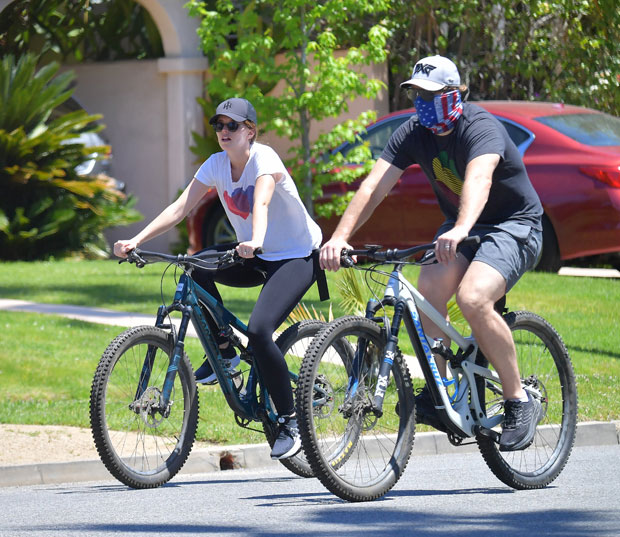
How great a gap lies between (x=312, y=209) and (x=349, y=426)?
9252 mm

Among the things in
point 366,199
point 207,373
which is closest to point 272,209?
point 366,199

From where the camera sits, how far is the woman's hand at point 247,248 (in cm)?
614

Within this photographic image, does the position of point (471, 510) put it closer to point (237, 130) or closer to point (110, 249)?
point (237, 130)

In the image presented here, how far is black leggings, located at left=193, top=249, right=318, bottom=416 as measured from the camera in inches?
249

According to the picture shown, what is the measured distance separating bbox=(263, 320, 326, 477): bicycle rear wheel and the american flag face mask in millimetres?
1285

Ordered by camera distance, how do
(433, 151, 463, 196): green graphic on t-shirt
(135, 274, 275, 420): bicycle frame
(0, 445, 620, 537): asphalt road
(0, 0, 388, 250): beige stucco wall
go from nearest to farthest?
(0, 445, 620, 537): asphalt road < (433, 151, 463, 196): green graphic on t-shirt < (135, 274, 275, 420): bicycle frame < (0, 0, 388, 250): beige stucco wall

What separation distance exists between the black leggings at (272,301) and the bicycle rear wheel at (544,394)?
978 mm

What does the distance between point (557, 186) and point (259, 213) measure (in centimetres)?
723

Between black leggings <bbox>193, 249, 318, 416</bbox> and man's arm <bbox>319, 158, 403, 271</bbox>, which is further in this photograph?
black leggings <bbox>193, 249, 318, 416</bbox>

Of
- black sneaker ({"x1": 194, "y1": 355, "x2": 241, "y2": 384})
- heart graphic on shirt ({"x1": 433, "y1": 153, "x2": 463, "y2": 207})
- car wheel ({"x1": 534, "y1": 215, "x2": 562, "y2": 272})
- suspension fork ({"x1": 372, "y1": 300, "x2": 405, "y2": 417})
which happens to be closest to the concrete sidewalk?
black sneaker ({"x1": 194, "y1": 355, "x2": 241, "y2": 384})

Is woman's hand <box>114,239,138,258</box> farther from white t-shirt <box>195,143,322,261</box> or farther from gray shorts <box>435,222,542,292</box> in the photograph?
gray shorts <box>435,222,542,292</box>

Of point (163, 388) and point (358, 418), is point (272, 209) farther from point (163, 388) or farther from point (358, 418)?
point (358, 418)

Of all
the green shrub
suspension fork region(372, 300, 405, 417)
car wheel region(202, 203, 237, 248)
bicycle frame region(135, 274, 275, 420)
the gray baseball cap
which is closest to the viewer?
suspension fork region(372, 300, 405, 417)

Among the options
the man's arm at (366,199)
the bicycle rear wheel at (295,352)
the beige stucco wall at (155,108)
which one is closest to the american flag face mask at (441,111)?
the man's arm at (366,199)
